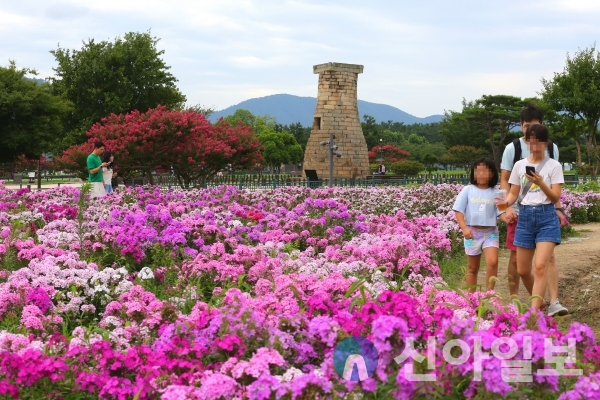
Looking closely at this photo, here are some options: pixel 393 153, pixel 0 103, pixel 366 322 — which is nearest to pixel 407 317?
pixel 366 322

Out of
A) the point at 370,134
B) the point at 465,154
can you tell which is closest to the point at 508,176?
the point at 465,154

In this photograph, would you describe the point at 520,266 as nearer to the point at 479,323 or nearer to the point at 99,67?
the point at 479,323

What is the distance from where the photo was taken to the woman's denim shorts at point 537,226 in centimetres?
603

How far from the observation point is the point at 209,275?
20.4ft

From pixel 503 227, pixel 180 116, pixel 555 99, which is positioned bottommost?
pixel 503 227

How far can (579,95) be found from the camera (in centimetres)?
3797

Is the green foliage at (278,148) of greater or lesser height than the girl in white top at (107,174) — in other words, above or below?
above

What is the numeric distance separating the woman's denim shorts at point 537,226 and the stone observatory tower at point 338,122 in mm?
32741

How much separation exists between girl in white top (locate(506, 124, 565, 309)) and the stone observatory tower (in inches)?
1287

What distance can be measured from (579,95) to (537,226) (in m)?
34.9

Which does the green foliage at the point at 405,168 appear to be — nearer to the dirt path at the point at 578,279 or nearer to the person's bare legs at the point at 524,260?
the dirt path at the point at 578,279

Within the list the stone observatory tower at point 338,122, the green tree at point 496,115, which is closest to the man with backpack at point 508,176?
the stone observatory tower at point 338,122

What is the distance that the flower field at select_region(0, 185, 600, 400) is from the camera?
9.13ft

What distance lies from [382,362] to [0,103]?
33004 millimetres
